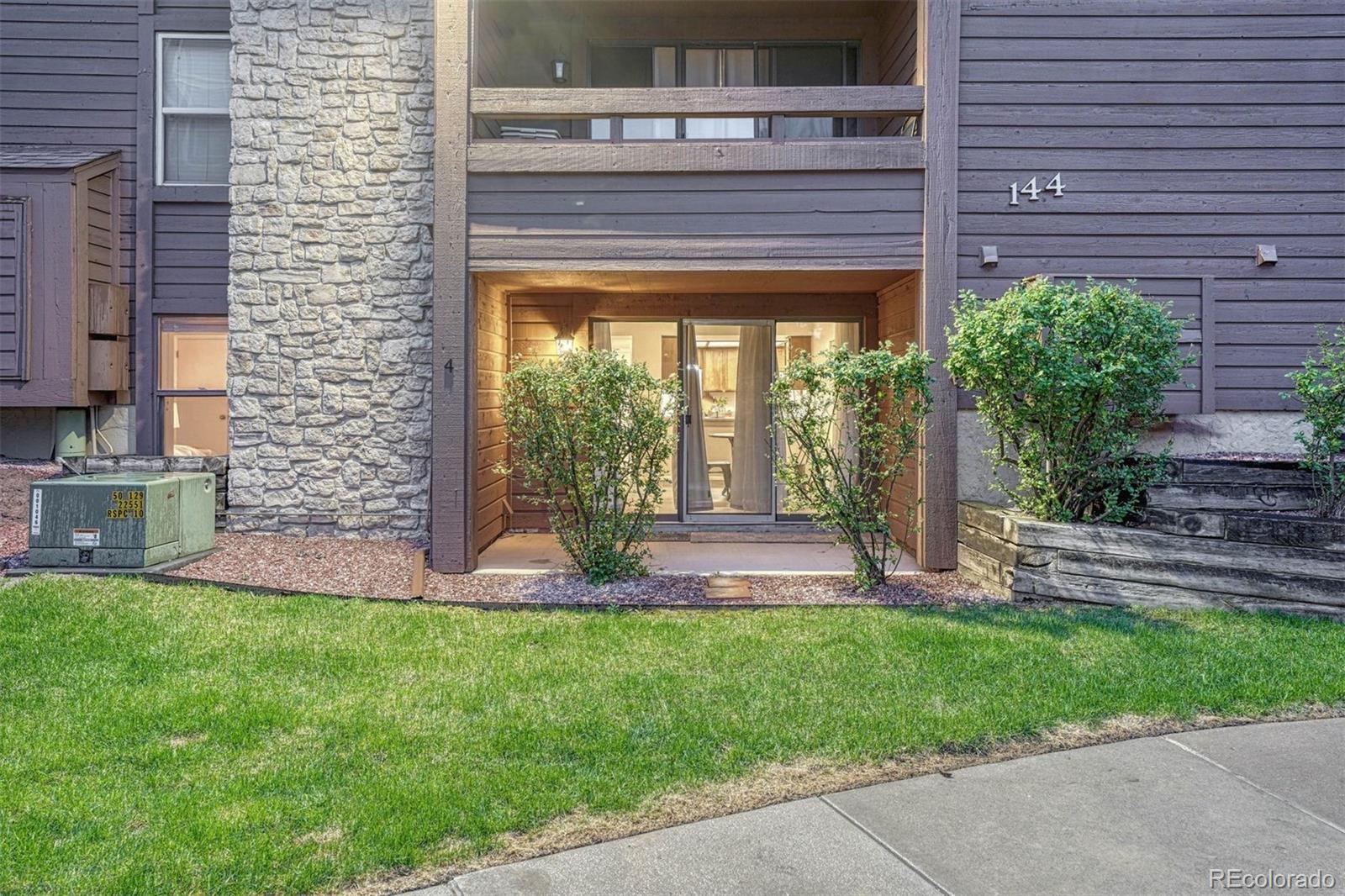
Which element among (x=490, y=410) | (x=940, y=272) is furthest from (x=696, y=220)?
(x=490, y=410)

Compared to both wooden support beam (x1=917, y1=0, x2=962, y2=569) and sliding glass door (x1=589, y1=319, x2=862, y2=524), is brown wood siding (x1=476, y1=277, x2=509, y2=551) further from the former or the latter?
wooden support beam (x1=917, y1=0, x2=962, y2=569)

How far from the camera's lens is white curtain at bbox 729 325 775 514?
8766 mm

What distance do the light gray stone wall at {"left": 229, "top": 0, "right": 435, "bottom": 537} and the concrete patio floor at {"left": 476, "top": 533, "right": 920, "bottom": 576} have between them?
40.8 inches

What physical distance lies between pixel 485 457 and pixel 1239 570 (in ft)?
18.2

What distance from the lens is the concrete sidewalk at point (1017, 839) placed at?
8.28 ft

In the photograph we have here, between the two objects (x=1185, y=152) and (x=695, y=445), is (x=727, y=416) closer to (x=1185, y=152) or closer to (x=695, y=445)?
(x=695, y=445)

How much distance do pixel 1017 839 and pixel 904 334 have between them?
526 centimetres

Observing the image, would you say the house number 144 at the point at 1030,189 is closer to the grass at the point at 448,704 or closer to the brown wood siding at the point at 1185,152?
the brown wood siding at the point at 1185,152

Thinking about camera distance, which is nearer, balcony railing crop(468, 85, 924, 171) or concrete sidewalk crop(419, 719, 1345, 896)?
concrete sidewalk crop(419, 719, 1345, 896)

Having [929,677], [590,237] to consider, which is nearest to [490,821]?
[929,677]

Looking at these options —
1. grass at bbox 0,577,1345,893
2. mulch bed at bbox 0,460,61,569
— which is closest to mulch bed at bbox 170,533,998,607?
grass at bbox 0,577,1345,893

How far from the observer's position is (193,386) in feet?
27.7

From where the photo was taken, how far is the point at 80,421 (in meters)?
8.20

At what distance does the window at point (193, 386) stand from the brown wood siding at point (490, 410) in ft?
8.71
